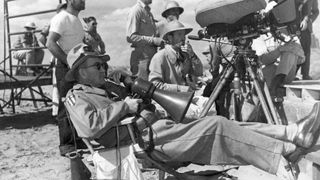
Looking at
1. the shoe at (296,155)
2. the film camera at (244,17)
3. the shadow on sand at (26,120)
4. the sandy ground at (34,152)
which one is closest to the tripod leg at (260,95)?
the film camera at (244,17)

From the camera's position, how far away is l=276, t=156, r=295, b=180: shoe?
2564 mm

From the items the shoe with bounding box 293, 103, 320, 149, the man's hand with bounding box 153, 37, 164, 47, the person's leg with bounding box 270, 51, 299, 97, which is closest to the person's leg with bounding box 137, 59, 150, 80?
the man's hand with bounding box 153, 37, 164, 47

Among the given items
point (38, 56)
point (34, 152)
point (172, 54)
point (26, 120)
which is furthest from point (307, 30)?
point (38, 56)

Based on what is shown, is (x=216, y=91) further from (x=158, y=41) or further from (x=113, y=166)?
(x=113, y=166)

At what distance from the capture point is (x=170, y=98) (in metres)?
2.79

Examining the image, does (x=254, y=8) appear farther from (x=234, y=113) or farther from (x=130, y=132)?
(x=130, y=132)

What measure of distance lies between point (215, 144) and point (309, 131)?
0.70 m

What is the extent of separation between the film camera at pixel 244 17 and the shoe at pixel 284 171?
1.49 metres

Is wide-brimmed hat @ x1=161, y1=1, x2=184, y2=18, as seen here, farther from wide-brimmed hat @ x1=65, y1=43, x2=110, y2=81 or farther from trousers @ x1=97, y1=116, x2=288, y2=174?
trousers @ x1=97, y1=116, x2=288, y2=174

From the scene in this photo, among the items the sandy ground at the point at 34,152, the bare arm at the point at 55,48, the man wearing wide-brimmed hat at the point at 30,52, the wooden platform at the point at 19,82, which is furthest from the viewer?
the man wearing wide-brimmed hat at the point at 30,52

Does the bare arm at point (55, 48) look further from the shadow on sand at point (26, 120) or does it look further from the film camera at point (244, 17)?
the shadow on sand at point (26, 120)

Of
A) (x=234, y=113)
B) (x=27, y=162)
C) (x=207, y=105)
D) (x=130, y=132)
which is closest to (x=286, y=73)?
(x=234, y=113)

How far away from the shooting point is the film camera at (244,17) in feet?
11.7

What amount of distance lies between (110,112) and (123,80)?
556 millimetres
